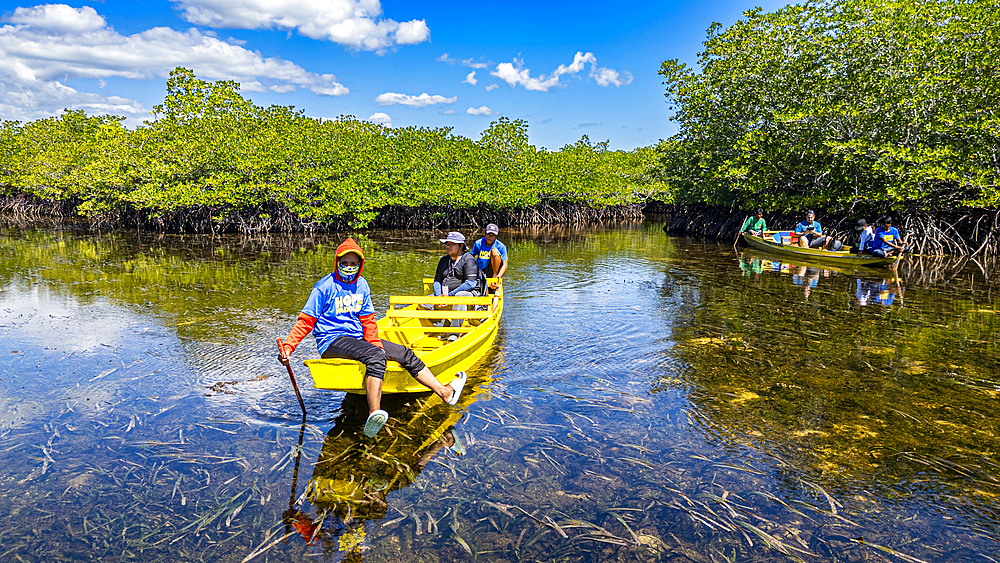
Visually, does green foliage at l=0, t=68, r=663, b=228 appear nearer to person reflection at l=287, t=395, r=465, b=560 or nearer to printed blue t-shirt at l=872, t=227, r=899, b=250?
printed blue t-shirt at l=872, t=227, r=899, b=250

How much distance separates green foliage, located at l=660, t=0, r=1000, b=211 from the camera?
54.6ft

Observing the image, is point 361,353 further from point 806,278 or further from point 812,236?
point 812,236

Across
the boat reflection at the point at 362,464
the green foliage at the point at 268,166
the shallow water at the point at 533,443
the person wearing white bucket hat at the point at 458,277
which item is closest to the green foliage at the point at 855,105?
the shallow water at the point at 533,443

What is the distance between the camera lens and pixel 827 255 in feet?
53.1

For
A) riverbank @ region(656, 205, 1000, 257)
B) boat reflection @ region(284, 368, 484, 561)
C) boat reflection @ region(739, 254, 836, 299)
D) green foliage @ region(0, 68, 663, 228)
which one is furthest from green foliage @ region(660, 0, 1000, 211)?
boat reflection @ region(284, 368, 484, 561)

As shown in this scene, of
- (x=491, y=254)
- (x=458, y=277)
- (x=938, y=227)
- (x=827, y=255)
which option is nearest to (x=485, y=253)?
(x=491, y=254)

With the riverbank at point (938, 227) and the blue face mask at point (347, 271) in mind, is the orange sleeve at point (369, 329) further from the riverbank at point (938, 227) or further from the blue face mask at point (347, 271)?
the riverbank at point (938, 227)

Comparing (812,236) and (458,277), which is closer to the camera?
(458,277)

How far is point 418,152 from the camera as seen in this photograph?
33156 mm

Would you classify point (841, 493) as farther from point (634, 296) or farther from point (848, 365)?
point (634, 296)

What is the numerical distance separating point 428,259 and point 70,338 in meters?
11.3

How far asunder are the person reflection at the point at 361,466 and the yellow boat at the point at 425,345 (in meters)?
0.38

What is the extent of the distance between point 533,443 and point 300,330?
2311mm

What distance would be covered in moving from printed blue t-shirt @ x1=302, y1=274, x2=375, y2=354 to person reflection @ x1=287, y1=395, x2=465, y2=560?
0.94m
